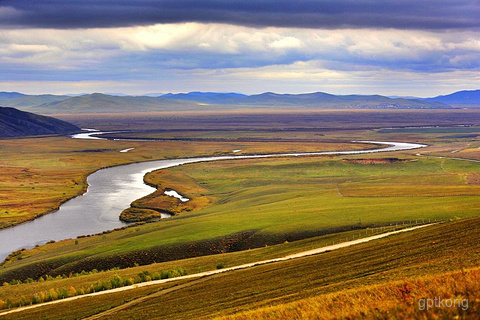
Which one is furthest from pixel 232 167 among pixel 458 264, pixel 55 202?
pixel 458 264

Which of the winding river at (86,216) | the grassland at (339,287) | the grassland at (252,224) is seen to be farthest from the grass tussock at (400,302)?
the winding river at (86,216)

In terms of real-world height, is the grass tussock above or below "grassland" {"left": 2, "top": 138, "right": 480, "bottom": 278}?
above

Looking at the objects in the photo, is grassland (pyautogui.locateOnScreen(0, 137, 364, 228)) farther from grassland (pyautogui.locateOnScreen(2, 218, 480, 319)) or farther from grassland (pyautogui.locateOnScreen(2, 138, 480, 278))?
grassland (pyautogui.locateOnScreen(2, 218, 480, 319))

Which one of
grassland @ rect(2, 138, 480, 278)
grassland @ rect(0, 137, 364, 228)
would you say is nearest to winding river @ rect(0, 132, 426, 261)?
grassland @ rect(0, 137, 364, 228)

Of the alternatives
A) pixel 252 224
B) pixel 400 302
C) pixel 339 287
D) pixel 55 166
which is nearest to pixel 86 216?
pixel 252 224

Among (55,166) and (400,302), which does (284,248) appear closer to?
(400,302)

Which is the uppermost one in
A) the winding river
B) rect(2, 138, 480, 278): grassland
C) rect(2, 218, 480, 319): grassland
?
rect(2, 218, 480, 319): grassland

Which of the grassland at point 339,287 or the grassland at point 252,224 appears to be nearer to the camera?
the grassland at point 339,287

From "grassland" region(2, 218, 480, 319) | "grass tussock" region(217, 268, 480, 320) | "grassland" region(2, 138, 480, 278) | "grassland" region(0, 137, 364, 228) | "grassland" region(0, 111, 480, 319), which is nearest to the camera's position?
"grass tussock" region(217, 268, 480, 320)

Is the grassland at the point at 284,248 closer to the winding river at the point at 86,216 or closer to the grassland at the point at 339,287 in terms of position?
the grassland at the point at 339,287

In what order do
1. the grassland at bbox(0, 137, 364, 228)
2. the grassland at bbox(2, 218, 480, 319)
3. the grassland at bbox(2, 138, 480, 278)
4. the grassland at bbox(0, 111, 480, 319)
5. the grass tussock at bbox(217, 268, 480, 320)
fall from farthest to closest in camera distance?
the grassland at bbox(0, 137, 364, 228), the grassland at bbox(2, 138, 480, 278), the grassland at bbox(0, 111, 480, 319), the grassland at bbox(2, 218, 480, 319), the grass tussock at bbox(217, 268, 480, 320)
